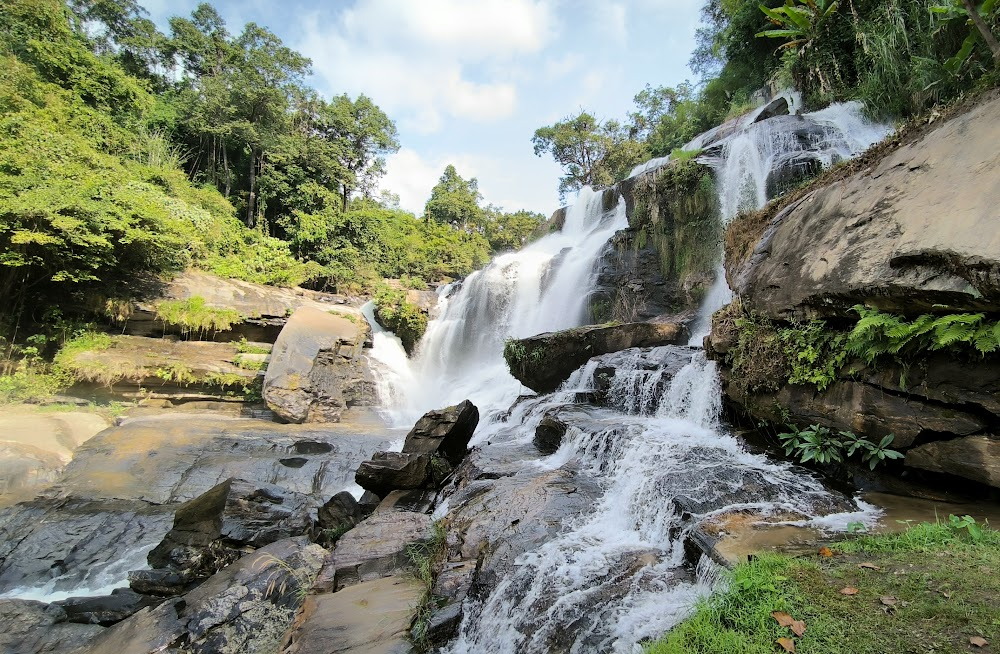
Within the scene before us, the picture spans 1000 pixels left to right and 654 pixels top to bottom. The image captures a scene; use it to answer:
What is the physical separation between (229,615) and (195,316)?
438 inches

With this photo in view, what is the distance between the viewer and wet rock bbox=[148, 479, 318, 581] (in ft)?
18.7

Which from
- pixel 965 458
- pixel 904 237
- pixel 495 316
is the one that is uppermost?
pixel 904 237

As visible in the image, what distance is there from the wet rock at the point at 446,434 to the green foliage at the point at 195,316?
29.8ft

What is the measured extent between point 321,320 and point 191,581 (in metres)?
10.0

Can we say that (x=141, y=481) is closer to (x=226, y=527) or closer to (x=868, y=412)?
(x=226, y=527)

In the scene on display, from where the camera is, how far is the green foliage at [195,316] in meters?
12.6

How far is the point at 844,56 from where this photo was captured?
11.9 m

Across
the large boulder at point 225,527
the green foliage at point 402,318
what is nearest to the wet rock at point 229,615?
the large boulder at point 225,527

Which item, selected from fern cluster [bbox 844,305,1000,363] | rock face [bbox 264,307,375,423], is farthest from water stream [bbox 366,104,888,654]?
rock face [bbox 264,307,375,423]

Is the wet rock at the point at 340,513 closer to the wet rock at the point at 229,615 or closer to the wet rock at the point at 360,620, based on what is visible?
the wet rock at the point at 229,615

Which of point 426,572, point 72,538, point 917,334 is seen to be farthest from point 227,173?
point 917,334

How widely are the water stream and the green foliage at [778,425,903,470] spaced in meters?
0.27

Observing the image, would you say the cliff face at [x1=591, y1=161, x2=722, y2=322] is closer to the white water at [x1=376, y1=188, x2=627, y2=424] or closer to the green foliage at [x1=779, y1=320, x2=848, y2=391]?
the white water at [x1=376, y1=188, x2=627, y2=424]

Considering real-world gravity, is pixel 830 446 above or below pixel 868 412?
below
